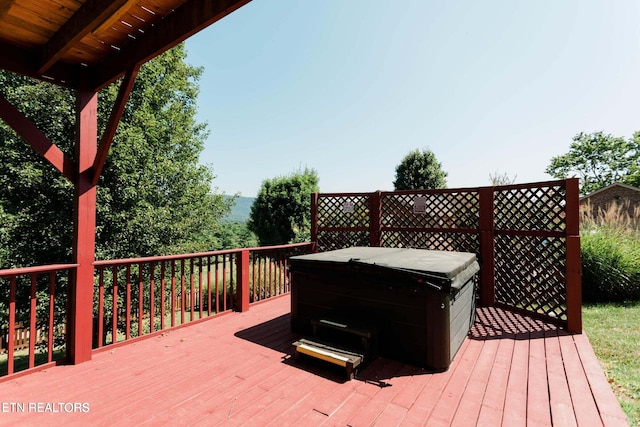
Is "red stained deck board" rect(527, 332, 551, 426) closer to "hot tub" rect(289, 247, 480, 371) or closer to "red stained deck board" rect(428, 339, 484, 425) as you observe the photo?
"red stained deck board" rect(428, 339, 484, 425)

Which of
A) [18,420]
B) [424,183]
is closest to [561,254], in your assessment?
[18,420]

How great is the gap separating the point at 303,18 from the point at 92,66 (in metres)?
3.94

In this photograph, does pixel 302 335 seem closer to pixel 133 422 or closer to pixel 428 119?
pixel 133 422

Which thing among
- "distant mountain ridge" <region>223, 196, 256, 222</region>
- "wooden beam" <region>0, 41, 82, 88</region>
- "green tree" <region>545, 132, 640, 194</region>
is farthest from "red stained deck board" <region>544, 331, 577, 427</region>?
"green tree" <region>545, 132, 640, 194</region>

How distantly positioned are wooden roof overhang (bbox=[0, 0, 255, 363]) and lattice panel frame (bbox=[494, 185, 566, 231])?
4110mm

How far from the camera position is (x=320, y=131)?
1008 cm

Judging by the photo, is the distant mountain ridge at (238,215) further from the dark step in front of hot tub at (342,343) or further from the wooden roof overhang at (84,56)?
the dark step in front of hot tub at (342,343)

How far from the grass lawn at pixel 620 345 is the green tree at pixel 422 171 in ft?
31.6

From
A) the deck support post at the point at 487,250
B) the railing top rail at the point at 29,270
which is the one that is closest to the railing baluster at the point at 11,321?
the railing top rail at the point at 29,270

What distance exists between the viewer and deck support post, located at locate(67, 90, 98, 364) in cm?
251

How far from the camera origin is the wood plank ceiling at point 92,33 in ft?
6.13

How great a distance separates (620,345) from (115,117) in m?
5.73

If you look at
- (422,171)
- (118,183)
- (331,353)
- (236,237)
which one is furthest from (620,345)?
(236,237)

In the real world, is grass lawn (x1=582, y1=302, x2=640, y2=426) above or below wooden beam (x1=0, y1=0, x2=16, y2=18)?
below
